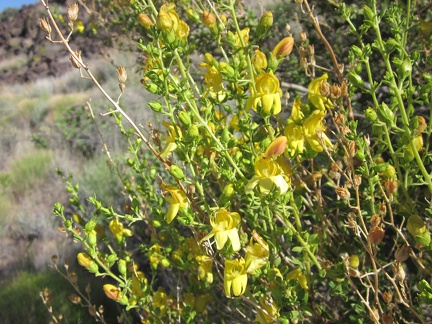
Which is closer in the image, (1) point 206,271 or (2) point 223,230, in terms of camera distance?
(2) point 223,230

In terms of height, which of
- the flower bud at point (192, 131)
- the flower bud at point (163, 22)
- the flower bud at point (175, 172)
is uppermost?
the flower bud at point (163, 22)

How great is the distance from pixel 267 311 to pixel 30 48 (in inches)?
682

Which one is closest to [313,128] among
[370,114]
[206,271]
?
[370,114]

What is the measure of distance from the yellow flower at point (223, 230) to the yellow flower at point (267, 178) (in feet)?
0.26

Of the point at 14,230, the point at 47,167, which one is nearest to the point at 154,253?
the point at 14,230

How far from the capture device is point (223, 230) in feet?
3.24

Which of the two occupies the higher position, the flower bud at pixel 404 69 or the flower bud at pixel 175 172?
the flower bud at pixel 404 69

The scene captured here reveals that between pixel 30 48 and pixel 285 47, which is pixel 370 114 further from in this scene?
pixel 30 48

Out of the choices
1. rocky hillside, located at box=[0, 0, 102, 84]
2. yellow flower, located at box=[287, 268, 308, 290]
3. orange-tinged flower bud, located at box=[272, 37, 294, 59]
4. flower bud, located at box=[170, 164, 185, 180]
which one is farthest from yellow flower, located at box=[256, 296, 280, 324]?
rocky hillside, located at box=[0, 0, 102, 84]

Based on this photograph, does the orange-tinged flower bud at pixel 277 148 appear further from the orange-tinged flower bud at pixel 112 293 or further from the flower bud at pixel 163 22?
the orange-tinged flower bud at pixel 112 293

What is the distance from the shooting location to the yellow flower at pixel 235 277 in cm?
101

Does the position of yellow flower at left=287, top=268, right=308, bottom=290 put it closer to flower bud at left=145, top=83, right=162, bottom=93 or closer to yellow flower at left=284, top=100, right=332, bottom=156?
yellow flower at left=284, top=100, right=332, bottom=156

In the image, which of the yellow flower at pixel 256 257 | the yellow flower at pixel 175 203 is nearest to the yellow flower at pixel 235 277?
the yellow flower at pixel 256 257

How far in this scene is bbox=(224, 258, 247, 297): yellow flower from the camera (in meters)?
1.01
